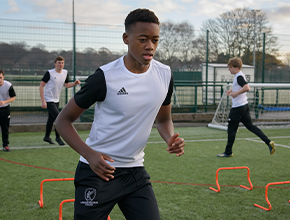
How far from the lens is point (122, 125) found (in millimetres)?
2402

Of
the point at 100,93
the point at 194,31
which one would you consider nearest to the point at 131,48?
the point at 100,93

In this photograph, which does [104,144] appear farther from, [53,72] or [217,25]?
[217,25]

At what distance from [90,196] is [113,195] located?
0.16 metres

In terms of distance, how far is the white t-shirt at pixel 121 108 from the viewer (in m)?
2.36

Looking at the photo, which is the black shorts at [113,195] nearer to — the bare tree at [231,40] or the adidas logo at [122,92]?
the adidas logo at [122,92]

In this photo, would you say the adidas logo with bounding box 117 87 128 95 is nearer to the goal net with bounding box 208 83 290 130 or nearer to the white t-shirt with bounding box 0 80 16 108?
the white t-shirt with bounding box 0 80 16 108

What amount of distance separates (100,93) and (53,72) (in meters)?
7.12

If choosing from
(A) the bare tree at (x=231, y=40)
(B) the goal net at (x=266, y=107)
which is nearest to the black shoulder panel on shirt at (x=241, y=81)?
(B) the goal net at (x=266, y=107)

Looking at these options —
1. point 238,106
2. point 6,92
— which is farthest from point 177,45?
point 6,92

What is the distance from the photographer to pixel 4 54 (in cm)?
1221

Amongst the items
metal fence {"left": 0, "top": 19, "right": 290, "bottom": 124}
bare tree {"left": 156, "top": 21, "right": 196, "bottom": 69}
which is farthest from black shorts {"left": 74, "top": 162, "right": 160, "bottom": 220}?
bare tree {"left": 156, "top": 21, "right": 196, "bottom": 69}

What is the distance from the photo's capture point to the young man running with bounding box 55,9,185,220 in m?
2.33

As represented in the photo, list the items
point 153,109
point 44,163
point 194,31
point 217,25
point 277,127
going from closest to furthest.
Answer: point 153,109, point 44,163, point 277,127, point 194,31, point 217,25

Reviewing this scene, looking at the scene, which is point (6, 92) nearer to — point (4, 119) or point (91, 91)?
point (4, 119)
